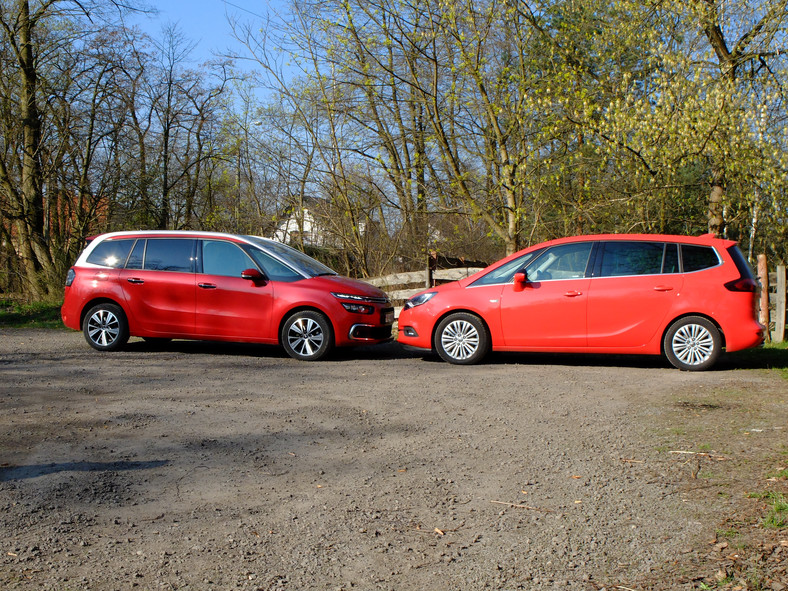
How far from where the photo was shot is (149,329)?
11.0m

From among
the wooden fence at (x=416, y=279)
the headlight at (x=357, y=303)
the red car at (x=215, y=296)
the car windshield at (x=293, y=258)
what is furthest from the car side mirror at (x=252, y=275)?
the wooden fence at (x=416, y=279)

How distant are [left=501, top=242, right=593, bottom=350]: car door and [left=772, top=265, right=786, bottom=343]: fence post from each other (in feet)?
15.9

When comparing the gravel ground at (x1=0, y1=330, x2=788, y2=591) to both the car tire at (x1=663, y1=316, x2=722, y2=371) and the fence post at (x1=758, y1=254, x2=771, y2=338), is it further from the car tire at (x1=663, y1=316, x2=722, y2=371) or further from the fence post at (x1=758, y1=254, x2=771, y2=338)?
the fence post at (x1=758, y1=254, x2=771, y2=338)

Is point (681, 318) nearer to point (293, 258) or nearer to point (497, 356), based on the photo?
point (497, 356)

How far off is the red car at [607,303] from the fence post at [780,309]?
3761mm

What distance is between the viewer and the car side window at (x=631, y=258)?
966 cm

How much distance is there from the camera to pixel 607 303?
9578mm

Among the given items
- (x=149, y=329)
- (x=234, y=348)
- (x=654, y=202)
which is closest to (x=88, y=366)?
(x=149, y=329)

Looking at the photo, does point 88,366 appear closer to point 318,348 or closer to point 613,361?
point 318,348

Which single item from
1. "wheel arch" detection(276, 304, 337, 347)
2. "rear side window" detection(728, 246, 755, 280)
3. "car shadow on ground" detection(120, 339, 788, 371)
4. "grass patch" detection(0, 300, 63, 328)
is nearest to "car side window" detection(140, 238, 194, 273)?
"car shadow on ground" detection(120, 339, 788, 371)

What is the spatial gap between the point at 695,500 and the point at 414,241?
14002 millimetres

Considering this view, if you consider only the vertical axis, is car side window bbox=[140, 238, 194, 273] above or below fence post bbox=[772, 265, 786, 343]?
above

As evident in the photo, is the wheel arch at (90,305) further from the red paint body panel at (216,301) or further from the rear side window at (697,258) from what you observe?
the rear side window at (697,258)

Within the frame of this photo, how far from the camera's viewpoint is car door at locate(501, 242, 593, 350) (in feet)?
31.9
